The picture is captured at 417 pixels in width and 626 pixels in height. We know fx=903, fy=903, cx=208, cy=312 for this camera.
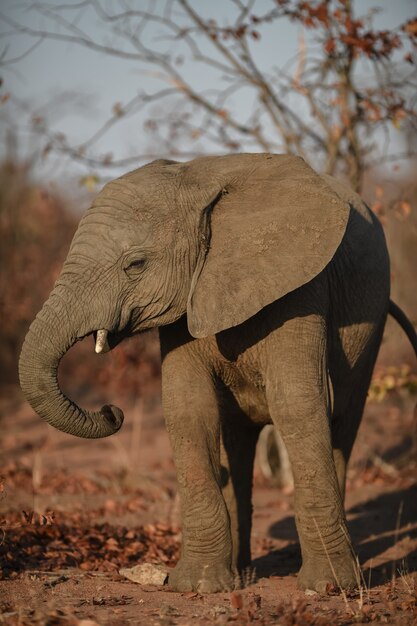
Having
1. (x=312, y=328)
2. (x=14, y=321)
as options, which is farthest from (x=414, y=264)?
(x=312, y=328)

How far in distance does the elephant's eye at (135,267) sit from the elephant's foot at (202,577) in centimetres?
187

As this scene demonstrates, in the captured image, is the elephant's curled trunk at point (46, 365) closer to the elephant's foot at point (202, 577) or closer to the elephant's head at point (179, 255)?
the elephant's head at point (179, 255)

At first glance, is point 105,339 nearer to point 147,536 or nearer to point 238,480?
point 238,480

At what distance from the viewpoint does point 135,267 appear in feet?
17.4

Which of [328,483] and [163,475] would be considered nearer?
[328,483]

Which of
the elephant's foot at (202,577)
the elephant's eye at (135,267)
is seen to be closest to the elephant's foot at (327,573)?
the elephant's foot at (202,577)

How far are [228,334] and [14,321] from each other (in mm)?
12266

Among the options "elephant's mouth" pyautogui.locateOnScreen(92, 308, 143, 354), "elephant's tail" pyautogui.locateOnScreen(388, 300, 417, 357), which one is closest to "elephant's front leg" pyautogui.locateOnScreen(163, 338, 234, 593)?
"elephant's mouth" pyautogui.locateOnScreen(92, 308, 143, 354)

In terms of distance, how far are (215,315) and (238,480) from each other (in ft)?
6.05

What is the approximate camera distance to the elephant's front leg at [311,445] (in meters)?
5.49

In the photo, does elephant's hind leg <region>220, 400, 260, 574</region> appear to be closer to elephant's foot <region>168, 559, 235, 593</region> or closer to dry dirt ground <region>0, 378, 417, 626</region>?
dry dirt ground <region>0, 378, 417, 626</region>

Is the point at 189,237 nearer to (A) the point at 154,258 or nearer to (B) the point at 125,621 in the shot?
(A) the point at 154,258

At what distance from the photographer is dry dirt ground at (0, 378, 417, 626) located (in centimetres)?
496

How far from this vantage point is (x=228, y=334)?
5.71 metres
